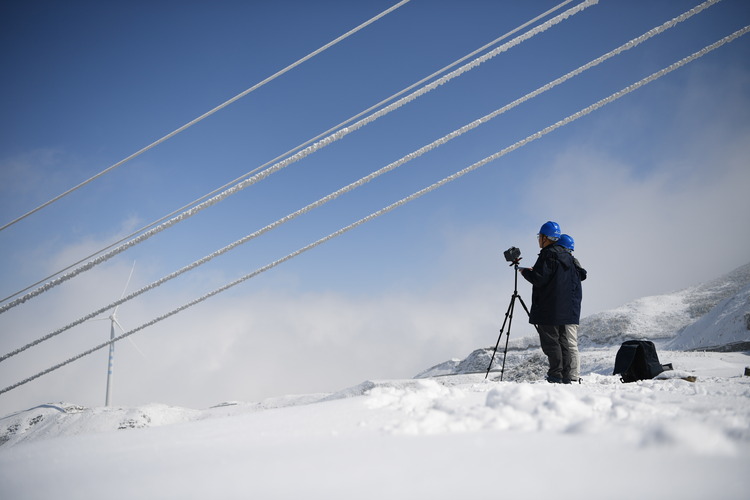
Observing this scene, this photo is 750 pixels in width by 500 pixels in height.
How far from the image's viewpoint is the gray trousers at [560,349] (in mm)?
4777

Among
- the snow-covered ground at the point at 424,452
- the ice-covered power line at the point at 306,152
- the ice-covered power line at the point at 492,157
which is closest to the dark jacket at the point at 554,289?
the ice-covered power line at the point at 492,157

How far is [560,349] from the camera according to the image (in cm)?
480

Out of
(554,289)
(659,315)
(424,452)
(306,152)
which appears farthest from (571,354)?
(659,315)

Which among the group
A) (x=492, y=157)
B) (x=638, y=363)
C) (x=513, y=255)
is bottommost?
(x=638, y=363)

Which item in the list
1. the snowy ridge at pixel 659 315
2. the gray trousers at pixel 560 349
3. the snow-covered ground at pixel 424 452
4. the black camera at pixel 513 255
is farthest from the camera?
the snowy ridge at pixel 659 315

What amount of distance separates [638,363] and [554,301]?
1.41m

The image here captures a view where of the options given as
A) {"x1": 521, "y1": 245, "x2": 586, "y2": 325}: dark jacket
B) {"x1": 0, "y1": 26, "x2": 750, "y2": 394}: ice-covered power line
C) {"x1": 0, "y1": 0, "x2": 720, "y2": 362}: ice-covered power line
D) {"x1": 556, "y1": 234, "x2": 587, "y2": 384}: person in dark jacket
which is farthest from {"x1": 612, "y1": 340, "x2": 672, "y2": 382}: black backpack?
{"x1": 0, "y1": 0, "x2": 720, "y2": 362}: ice-covered power line

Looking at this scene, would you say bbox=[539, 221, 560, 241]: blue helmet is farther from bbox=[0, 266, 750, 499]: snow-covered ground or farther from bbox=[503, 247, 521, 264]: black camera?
bbox=[0, 266, 750, 499]: snow-covered ground

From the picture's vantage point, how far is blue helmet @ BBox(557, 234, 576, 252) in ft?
17.1

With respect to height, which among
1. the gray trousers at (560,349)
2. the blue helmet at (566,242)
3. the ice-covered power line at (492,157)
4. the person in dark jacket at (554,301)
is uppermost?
the ice-covered power line at (492,157)

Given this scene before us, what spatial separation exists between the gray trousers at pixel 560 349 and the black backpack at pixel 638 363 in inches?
28.2

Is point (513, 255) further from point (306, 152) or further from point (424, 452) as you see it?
point (424, 452)

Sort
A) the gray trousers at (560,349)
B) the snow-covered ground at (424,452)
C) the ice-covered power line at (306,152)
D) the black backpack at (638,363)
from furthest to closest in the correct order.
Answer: the black backpack at (638,363), the gray trousers at (560,349), the ice-covered power line at (306,152), the snow-covered ground at (424,452)

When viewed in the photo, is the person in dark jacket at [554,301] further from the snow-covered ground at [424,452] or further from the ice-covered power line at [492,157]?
the snow-covered ground at [424,452]
